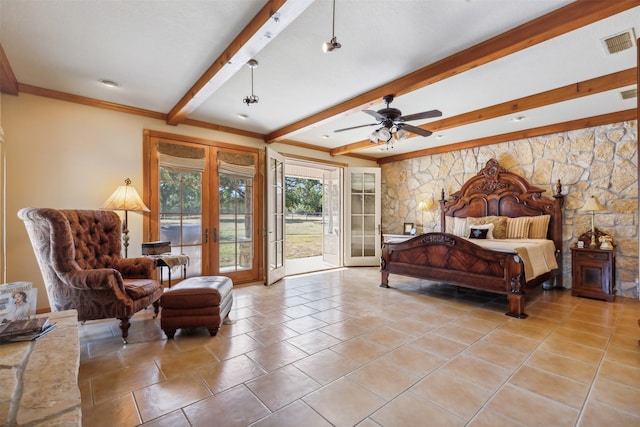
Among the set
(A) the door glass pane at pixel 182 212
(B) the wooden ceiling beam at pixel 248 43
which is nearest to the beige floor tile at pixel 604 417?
(B) the wooden ceiling beam at pixel 248 43

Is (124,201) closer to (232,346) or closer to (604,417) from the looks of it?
(232,346)

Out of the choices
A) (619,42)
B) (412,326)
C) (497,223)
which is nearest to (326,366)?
(412,326)

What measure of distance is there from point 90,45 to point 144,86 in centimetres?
78

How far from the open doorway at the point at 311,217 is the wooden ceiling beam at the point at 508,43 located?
3162mm

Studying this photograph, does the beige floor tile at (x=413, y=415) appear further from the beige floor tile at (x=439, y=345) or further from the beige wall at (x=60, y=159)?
the beige wall at (x=60, y=159)

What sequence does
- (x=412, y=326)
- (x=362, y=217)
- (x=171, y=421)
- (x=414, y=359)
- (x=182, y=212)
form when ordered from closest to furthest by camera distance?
1. (x=171, y=421)
2. (x=414, y=359)
3. (x=412, y=326)
4. (x=182, y=212)
5. (x=362, y=217)

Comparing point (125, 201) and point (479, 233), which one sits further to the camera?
point (479, 233)

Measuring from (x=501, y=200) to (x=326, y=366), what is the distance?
15.5ft

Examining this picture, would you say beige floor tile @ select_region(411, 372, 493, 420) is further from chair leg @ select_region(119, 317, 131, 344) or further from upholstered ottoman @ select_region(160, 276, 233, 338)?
chair leg @ select_region(119, 317, 131, 344)

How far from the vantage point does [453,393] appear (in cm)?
190

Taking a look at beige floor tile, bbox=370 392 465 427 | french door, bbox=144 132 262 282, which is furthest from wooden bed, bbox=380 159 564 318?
french door, bbox=144 132 262 282

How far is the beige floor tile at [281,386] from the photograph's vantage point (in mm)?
1830

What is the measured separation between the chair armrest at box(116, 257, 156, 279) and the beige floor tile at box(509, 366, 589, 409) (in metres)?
3.48

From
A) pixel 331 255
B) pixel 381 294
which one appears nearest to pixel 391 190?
pixel 331 255
